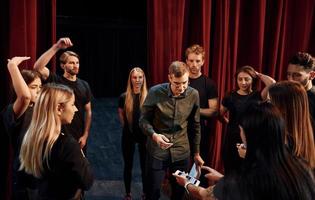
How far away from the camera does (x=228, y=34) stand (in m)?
4.37

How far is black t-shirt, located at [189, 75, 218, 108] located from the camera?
3.74 meters

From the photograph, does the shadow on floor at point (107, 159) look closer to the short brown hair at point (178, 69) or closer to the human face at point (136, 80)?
the human face at point (136, 80)

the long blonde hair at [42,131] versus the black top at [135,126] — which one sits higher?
the long blonde hair at [42,131]

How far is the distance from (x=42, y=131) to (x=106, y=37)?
22.9 feet

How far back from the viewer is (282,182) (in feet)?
5.20

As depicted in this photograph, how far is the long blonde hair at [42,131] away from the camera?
201 centimetres

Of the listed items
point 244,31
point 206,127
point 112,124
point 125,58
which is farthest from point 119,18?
point 206,127

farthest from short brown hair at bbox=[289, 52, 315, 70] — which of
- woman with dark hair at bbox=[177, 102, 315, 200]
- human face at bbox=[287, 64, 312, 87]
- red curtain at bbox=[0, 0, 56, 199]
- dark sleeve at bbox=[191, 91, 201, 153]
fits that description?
red curtain at bbox=[0, 0, 56, 199]

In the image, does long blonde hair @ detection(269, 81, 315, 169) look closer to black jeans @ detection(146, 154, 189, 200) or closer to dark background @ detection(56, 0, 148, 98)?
black jeans @ detection(146, 154, 189, 200)

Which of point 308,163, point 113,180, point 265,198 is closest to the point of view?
point 265,198

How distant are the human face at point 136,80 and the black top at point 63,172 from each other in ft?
5.87

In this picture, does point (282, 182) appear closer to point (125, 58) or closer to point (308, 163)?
point (308, 163)

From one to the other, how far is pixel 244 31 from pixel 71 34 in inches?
188

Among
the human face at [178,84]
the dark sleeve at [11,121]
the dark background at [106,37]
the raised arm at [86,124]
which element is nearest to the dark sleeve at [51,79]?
the raised arm at [86,124]
